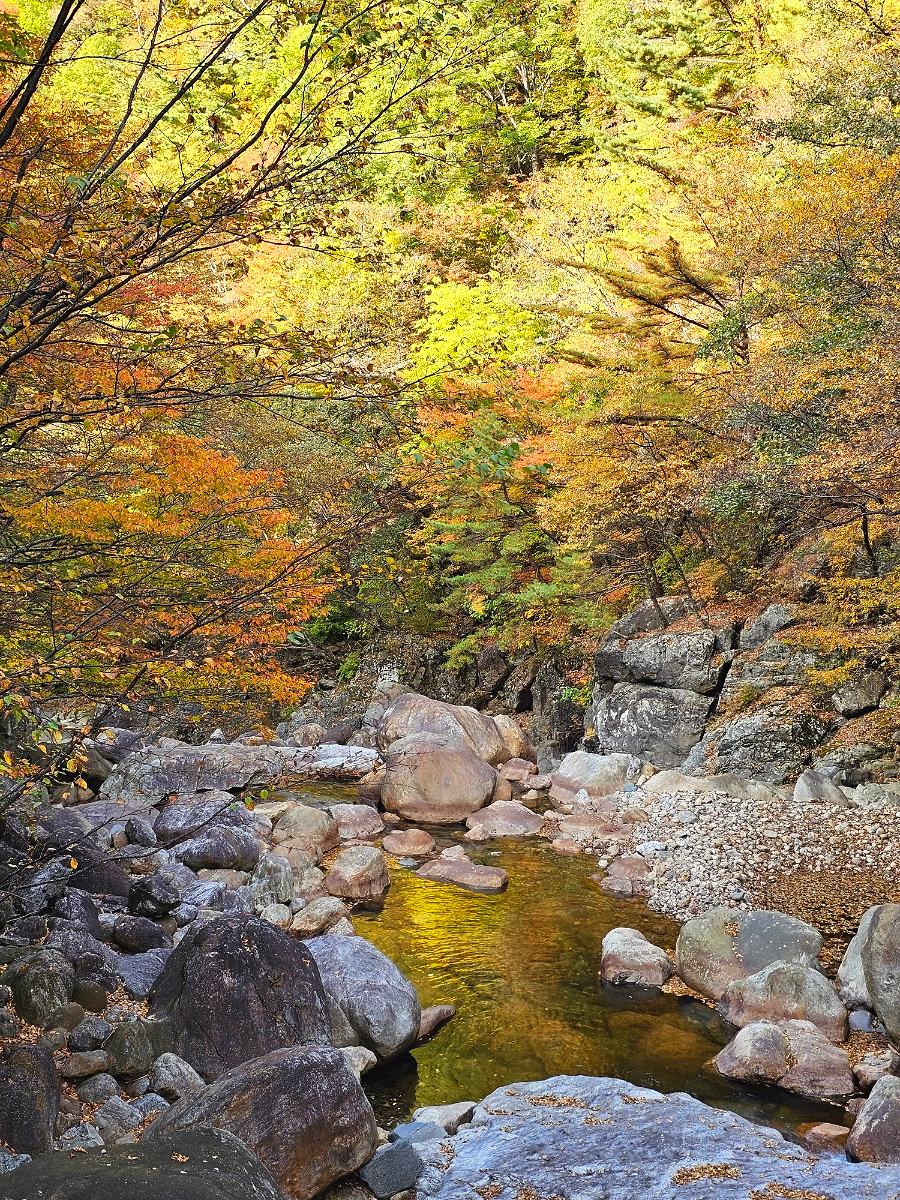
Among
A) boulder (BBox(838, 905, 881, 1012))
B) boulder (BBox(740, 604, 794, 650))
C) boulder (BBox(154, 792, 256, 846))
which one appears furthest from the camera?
boulder (BBox(740, 604, 794, 650))

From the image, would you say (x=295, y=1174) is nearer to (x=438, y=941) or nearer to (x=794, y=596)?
(x=438, y=941)

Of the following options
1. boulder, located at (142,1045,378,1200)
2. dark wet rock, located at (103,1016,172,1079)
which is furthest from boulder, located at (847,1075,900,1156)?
dark wet rock, located at (103,1016,172,1079)

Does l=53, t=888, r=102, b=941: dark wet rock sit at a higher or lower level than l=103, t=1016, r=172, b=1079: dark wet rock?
higher

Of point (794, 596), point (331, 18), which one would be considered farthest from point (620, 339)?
point (331, 18)

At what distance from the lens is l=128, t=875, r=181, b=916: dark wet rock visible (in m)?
8.22

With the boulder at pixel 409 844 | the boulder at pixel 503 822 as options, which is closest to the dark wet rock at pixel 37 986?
the boulder at pixel 409 844

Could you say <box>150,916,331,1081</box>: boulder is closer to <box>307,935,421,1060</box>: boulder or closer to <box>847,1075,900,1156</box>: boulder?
<box>307,935,421,1060</box>: boulder

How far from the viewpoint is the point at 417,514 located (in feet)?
75.4

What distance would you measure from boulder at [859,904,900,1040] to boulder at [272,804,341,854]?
23.5ft

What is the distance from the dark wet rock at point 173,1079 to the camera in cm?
526

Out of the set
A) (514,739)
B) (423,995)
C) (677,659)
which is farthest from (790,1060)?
(514,739)

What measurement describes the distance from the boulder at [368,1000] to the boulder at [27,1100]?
7.95ft

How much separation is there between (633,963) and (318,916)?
3283 mm

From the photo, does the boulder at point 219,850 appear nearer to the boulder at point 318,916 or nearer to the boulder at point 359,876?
the boulder at point 359,876
